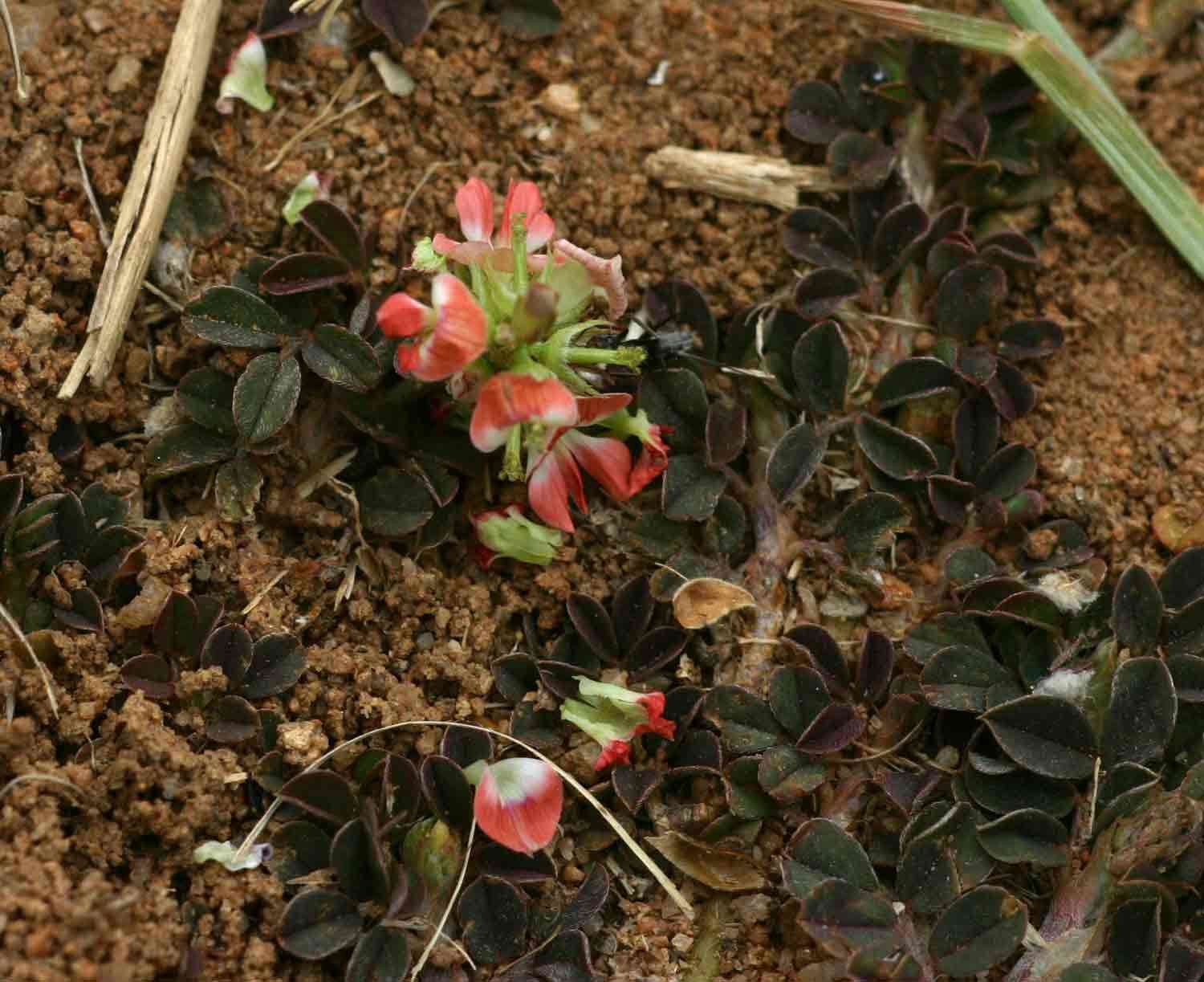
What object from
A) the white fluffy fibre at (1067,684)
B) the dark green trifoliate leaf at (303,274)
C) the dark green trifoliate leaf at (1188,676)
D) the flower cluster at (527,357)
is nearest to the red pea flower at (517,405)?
the flower cluster at (527,357)

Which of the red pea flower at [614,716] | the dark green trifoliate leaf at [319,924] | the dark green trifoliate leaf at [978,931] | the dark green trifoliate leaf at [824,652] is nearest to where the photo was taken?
the dark green trifoliate leaf at [319,924]

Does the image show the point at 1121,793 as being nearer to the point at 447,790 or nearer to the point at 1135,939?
the point at 1135,939

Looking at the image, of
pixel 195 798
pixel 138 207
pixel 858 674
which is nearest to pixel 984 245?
pixel 858 674

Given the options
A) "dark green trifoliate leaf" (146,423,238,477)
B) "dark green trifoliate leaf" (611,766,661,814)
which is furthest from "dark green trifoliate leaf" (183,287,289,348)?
"dark green trifoliate leaf" (611,766,661,814)

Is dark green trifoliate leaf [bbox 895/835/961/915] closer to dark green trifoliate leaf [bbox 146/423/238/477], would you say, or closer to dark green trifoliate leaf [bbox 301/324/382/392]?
dark green trifoliate leaf [bbox 301/324/382/392]

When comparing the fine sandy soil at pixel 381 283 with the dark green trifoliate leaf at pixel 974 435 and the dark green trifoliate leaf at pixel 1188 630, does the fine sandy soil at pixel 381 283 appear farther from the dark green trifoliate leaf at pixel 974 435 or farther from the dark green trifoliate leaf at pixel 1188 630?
the dark green trifoliate leaf at pixel 1188 630

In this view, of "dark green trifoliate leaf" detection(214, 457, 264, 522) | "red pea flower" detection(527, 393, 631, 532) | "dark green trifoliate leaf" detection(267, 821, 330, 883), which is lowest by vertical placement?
"dark green trifoliate leaf" detection(267, 821, 330, 883)

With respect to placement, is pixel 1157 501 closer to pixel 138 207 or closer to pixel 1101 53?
pixel 1101 53
